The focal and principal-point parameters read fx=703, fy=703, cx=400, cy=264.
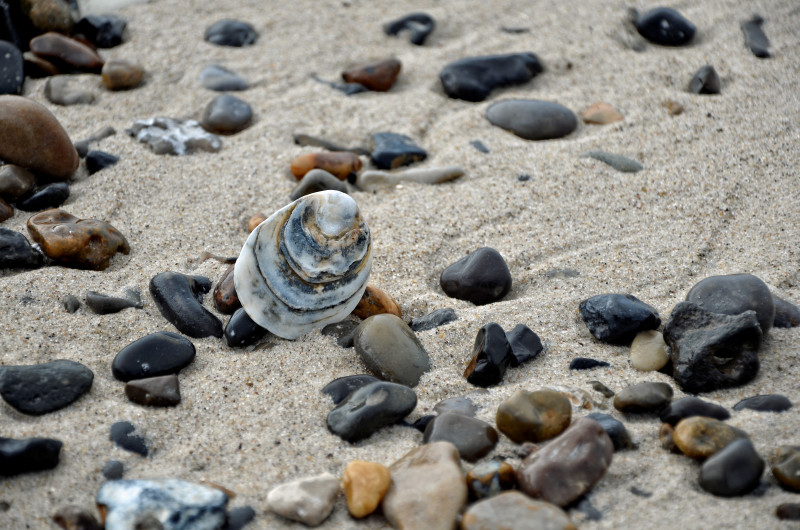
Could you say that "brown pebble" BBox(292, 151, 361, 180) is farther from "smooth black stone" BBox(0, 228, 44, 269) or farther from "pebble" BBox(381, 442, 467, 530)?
"pebble" BBox(381, 442, 467, 530)

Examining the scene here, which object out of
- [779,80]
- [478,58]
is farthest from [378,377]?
[779,80]

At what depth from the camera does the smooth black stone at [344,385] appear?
2.15 meters

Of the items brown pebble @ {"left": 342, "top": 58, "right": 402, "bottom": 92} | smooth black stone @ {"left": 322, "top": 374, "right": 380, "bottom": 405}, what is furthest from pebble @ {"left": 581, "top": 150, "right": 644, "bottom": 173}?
smooth black stone @ {"left": 322, "top": 374, "right": 380, "bottom": 405}

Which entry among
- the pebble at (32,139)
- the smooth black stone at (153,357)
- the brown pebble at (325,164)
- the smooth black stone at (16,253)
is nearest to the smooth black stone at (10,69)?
the pebble at (32,139)

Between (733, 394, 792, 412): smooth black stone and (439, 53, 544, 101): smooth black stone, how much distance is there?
→ 238cm

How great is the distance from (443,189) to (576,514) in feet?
6.02

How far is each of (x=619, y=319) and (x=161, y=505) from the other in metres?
1.51

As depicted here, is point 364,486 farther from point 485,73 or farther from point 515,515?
point 485,73

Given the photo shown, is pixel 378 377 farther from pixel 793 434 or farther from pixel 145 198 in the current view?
pixel 145 198

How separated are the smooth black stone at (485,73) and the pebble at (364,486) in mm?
2624

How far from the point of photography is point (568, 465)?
175 cm

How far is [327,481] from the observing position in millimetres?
1781

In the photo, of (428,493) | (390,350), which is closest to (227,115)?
(390,350)

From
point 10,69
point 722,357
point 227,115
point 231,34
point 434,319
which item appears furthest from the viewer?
point 231,34
